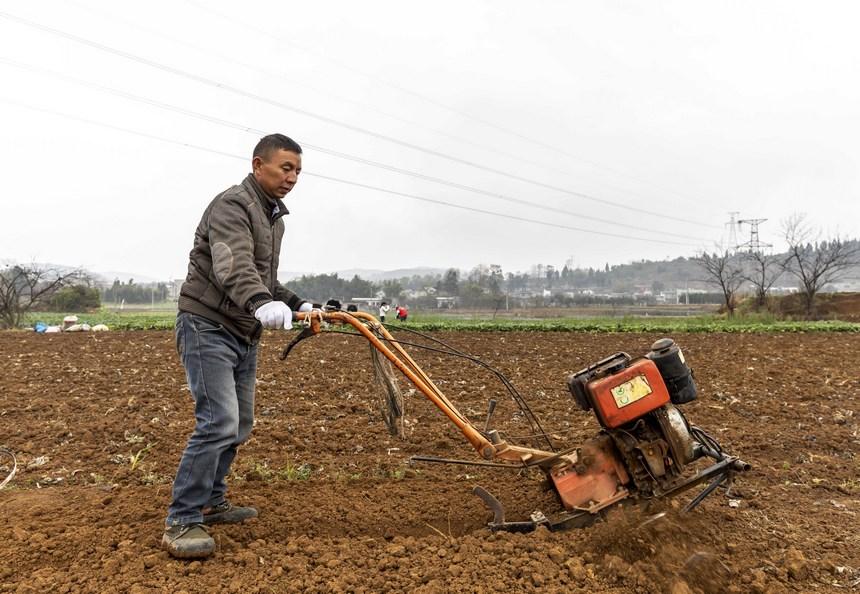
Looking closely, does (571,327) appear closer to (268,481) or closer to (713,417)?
(713,417)

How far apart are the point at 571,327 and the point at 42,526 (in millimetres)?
21221

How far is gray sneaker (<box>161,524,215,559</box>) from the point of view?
333 centimetres

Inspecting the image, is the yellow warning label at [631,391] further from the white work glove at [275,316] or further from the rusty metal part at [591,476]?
the white work glove at [275,316]

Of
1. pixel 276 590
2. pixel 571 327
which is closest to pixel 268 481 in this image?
pixel 276 590

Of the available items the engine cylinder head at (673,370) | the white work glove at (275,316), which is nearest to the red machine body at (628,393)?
the engine cylinder head at (673,370)

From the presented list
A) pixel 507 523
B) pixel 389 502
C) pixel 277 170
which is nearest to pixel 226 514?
pixel 389 502

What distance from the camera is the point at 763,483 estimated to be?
4836 millimetres

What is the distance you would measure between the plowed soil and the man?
1.03 ft

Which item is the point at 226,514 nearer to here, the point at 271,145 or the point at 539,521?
the point at 539,521

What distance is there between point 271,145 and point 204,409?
156 cm

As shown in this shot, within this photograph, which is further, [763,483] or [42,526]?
[763,483]

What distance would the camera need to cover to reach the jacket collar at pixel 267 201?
3.72 meters

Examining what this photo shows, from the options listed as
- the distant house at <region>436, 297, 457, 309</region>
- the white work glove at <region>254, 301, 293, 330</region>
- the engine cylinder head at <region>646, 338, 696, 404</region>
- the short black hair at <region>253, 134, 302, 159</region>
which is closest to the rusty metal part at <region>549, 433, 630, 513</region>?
the engine cylinder head at <region>646, 338, 696, 404</region>

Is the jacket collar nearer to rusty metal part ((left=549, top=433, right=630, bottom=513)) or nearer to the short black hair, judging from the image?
the short black hair
